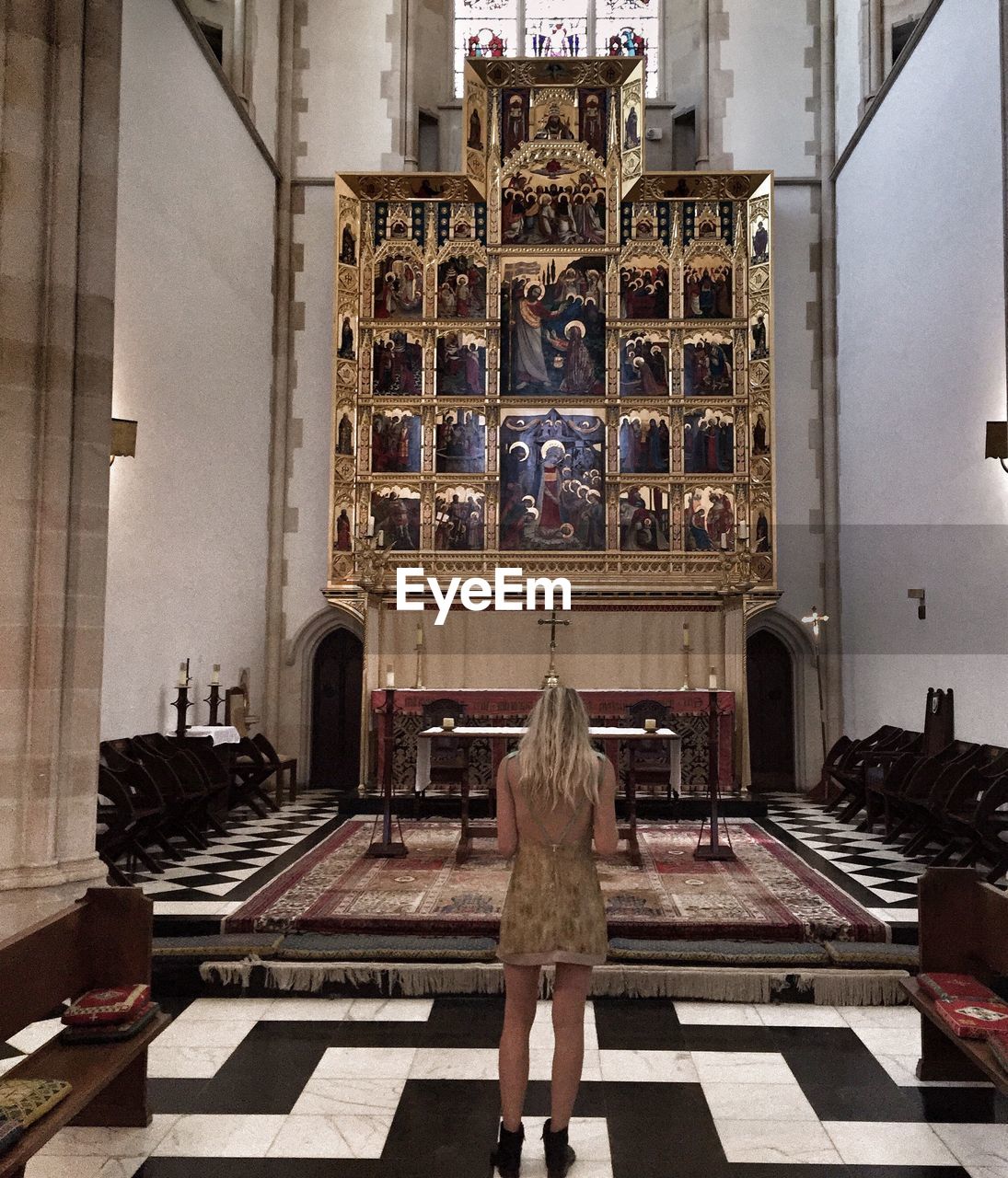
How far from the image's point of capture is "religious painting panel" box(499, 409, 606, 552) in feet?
49.3

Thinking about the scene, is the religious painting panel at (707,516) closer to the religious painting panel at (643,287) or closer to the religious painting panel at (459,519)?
the religious painting panel at (643,287)

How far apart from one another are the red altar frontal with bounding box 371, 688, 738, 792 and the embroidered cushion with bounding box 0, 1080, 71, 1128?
31.2 ft

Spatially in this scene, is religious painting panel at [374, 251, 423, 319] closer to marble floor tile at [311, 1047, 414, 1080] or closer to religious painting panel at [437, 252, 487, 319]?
religious painting panel at [437, 252, 487, 319]

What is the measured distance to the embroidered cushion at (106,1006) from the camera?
4.15 metres

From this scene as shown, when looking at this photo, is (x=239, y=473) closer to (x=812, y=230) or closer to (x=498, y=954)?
(x=812, y=230)

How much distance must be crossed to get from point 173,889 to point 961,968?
5289 mm

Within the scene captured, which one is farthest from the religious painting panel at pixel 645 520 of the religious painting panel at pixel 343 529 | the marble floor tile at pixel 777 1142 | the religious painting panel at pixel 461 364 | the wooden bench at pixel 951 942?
the marble floor tile at pixel 777 1142

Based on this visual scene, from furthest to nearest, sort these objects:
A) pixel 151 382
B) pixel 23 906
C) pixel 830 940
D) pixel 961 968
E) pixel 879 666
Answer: pixel 879 666 < pixel 151 382 < pixel 830 940 < pixel 23 906 < pixel 961 968

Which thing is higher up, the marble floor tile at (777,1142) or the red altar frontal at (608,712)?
the red altar frontal at (608,712)

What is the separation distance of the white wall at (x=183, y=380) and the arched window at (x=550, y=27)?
4.48 m

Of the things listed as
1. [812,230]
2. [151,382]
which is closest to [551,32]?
[812,230]

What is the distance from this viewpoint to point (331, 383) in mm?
15820

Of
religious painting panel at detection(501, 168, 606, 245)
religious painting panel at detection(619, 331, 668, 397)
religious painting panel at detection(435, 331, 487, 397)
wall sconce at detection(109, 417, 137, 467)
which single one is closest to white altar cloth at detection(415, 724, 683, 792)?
wall sconce at detection(109, 417, 137, 467)

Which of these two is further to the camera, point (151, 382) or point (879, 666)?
point (879, 666)
